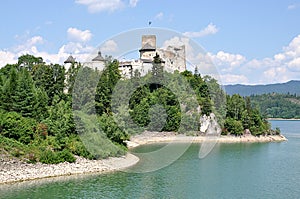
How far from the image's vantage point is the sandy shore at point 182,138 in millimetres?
37625

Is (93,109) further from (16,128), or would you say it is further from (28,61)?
(28,61)

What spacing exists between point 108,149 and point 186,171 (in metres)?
4.70

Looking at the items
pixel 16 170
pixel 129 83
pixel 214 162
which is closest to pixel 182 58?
pixel 129 83

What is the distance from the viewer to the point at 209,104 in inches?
1684

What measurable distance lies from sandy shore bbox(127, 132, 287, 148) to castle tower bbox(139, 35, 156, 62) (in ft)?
32.3

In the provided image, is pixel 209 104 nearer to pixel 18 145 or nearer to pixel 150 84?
pixel 150 84

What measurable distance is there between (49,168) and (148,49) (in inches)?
1073

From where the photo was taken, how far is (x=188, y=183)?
Answer: 20.0 metres

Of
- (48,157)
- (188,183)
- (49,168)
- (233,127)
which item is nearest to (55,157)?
(48,157)

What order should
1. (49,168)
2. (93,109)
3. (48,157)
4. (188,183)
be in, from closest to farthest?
(188,183)
(49,168)
(48,157)
(93,109)

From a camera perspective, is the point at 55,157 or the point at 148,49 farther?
the point at 148,49

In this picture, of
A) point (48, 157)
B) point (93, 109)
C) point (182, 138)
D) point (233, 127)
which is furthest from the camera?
point (233, 127)

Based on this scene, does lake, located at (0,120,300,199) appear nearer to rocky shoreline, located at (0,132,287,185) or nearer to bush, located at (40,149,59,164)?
rocky shoreline, located at (0,132,287,185)

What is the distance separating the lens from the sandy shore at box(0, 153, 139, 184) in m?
19.3
